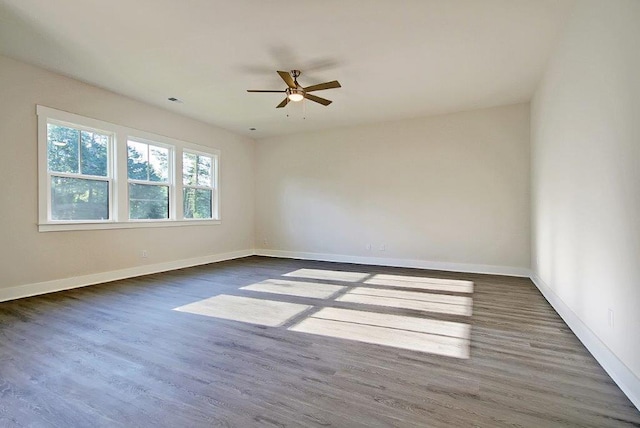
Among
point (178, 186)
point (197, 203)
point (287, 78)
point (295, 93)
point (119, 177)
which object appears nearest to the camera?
point (287, 78)

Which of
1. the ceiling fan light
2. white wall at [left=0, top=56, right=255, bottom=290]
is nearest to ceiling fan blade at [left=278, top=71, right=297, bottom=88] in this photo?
the ceiling fan light

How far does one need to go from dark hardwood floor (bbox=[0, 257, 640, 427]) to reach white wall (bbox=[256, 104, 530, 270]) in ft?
7.87

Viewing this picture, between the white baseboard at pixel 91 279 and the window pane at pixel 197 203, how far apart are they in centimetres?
89

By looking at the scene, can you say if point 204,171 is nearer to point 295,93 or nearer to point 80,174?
point 80,174

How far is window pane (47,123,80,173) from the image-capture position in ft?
14.1

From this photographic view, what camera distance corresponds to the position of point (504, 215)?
5.46 m

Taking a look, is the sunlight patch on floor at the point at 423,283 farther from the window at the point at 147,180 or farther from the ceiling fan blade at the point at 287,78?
the window at the point at 147,180

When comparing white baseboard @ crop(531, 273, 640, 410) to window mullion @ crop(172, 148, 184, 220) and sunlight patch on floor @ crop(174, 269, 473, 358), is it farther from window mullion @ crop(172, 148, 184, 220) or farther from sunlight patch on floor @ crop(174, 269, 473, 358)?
window mullion @ crop(172, 148, 184, 220)

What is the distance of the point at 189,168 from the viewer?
250 inches

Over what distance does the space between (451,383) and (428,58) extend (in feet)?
11.1

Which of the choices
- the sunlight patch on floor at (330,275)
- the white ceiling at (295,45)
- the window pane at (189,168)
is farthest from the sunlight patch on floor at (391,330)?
the window pane at (189,168)

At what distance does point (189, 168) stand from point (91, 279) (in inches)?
103

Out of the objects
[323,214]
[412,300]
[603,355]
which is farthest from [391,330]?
[323,214]

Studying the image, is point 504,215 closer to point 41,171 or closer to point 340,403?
point 340,403
